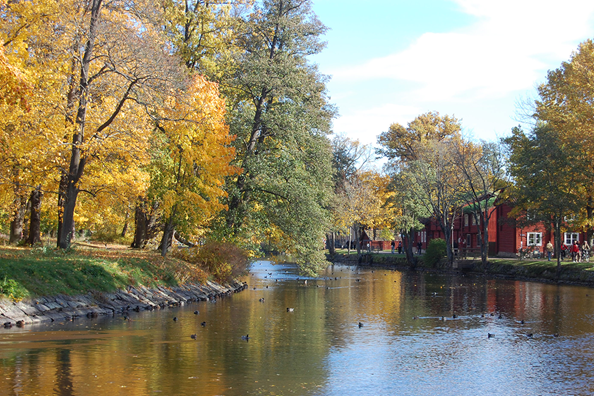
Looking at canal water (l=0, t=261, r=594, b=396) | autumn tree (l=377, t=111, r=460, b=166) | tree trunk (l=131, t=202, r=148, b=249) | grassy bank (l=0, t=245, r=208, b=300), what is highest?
autumn tree (l=377, t=111, r=460, b=166)

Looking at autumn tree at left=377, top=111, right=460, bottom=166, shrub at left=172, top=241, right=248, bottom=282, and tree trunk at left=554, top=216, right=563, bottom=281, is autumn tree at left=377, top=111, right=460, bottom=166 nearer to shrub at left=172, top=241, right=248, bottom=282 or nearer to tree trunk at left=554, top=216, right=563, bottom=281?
tree trunk at left=554, top=216, right=563, bottom=281

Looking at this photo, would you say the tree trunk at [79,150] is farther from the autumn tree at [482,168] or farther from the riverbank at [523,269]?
the autumn tree at [482,168]

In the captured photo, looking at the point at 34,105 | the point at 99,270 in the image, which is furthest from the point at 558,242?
the point at 34,105

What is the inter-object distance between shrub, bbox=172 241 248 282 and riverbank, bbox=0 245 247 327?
234 cm

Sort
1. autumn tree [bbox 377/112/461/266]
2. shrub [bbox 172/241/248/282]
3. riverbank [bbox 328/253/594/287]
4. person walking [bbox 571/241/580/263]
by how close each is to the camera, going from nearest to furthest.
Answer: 1. shrub [bbox 172/241/248/282]
2. riverbank [bbox 328/253/594/287]
3. person walking [bbox 571/241/580/263]
4. autumn tree [bbox 377/112/461/266]

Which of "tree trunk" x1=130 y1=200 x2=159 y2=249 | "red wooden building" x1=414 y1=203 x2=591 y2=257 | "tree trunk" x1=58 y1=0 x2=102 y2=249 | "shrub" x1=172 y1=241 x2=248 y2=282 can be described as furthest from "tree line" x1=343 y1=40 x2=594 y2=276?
"tree trunk" x1=58 y1=0 x2=102 y2=249

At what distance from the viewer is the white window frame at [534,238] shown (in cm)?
6128

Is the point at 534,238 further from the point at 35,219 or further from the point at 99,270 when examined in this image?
the point at 99,270

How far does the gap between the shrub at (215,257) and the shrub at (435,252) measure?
31.8 m

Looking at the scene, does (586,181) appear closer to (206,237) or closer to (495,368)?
(206,237)

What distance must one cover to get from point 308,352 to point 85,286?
9502mm

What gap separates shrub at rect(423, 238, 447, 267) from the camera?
5878 cm

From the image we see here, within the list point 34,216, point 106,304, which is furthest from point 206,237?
point 106,304

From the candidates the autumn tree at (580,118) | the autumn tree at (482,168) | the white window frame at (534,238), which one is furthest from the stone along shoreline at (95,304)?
the white window frame at (534,238)
